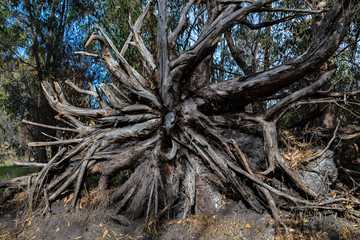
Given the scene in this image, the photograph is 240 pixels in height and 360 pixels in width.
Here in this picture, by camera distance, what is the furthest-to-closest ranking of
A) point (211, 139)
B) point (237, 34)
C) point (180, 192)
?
1. point (237, 34)
2. point (211, 139)
3. point (180, 192)

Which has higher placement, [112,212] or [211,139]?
[211,139]

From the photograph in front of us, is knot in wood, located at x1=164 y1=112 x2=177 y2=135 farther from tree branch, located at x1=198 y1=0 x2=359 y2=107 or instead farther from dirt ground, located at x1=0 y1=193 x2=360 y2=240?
dirt ground, located at x1=0 y1=193 x2=360 y2=240

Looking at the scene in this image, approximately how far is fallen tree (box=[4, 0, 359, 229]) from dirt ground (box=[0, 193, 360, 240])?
166 mm

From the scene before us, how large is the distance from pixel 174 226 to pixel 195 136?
144 centimetres

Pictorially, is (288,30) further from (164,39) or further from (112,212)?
(112,212)

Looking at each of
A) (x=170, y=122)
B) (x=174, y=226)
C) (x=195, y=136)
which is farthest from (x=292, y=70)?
(x=174, y=226)

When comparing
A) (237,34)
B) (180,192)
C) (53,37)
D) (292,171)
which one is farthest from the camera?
(237,34)

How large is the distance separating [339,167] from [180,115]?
2.77m

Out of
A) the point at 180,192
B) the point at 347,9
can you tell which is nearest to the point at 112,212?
the point at 180,192

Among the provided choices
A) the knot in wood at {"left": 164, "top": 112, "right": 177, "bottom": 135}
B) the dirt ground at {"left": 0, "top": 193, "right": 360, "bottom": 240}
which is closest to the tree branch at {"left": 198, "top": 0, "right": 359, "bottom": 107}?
the knot in wood at {"left": 164, "top": 112, "right": 177, "bottom": 135}

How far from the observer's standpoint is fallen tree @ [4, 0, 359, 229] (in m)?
3.56

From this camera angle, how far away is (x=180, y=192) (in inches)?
151

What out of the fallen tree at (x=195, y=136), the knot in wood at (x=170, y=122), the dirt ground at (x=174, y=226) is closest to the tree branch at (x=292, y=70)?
the fallen tree at (x=195, y=136)

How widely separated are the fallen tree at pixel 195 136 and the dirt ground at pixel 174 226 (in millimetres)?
166
